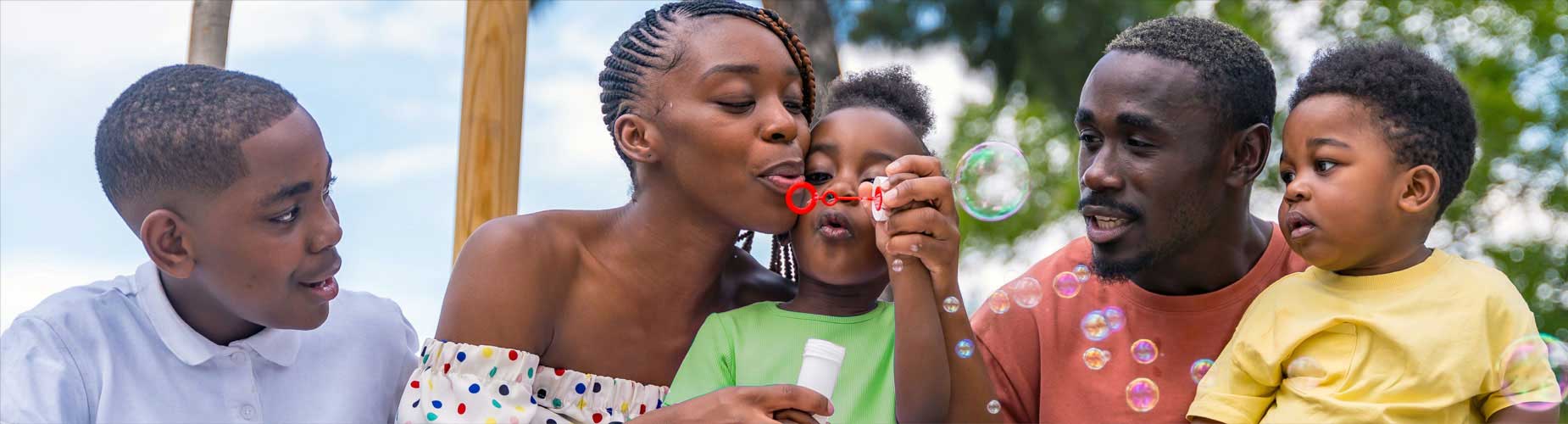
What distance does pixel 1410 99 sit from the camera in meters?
2.54

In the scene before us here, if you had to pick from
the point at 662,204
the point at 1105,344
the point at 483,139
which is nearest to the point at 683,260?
the point at 662,204

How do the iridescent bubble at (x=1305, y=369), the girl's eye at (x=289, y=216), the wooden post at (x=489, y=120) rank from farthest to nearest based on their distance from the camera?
the wooden post at (x=489, y=120) < the girl's eye at (x=289, y=216) < the iridescent bubble at (x=1305, y=369)

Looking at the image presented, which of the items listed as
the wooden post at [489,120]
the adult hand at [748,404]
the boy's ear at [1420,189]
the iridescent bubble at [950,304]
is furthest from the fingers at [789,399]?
the wooden post at [489,120]

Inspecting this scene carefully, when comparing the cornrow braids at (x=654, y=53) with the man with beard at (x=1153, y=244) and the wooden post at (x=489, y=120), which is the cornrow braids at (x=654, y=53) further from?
the wooden post at (x=489, y=120)

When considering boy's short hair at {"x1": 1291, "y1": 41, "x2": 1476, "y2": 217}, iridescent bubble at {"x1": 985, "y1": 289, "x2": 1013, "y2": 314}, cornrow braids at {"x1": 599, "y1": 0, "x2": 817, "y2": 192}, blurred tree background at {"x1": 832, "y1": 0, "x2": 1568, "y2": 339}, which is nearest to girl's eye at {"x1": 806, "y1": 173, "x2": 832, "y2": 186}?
cornrow braids at {"x1": 599, "y1": 0, "x2": 817, "y2": 192}

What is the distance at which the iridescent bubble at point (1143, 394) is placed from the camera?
9.05ft

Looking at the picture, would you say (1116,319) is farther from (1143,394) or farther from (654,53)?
(654,53)

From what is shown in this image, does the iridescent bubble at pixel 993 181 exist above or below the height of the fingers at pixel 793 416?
above

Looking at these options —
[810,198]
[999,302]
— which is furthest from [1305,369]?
[810,198]

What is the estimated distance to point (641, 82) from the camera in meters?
2.79

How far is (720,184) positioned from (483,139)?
4.49 feet

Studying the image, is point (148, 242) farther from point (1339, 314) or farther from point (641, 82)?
point (1339, 314)

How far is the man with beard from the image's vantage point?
2.70 metres

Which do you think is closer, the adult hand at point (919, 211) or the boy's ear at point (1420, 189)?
the adult hand at point (919, 211)
